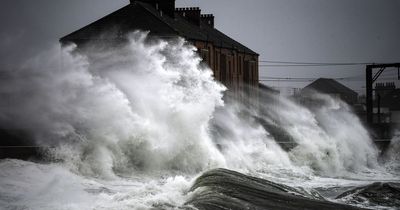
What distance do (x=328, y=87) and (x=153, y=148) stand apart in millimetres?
77045

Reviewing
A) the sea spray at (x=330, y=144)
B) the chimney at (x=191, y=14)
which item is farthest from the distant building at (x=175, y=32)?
the sea spray at (x=330, y=144)

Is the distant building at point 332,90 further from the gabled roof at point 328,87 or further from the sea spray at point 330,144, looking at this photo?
the sea spray at point 330,144

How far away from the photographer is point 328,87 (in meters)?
94.3

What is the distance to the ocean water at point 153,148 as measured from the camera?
48.2 ft

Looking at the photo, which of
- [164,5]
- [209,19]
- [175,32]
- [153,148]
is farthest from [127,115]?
[209,19]

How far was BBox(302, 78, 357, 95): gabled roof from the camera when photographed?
307ft

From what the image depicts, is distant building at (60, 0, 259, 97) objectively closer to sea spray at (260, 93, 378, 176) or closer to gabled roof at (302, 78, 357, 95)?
sea spray at (260, 93, 378, 176)

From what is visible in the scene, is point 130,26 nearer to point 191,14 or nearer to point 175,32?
point 175,32

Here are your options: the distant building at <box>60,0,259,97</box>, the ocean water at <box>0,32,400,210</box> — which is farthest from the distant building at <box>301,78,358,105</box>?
the ocean water at <box>0,32,400,210</box>

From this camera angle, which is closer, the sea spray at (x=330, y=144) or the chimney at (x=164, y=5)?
the sea spray at (x=330, y=144)

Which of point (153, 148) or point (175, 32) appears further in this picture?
point (175, 32)

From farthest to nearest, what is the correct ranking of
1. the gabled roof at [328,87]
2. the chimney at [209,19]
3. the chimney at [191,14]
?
the gabled roof at [328,87] < the chimney at [209,19] < the chimney at [191,14]

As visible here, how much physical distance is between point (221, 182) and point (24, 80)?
1717 cm

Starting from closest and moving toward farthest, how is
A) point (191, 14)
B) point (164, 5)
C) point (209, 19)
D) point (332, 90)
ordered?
point (164, 5) < point (191, 14) < point (209, 19) < point (332, 90)
